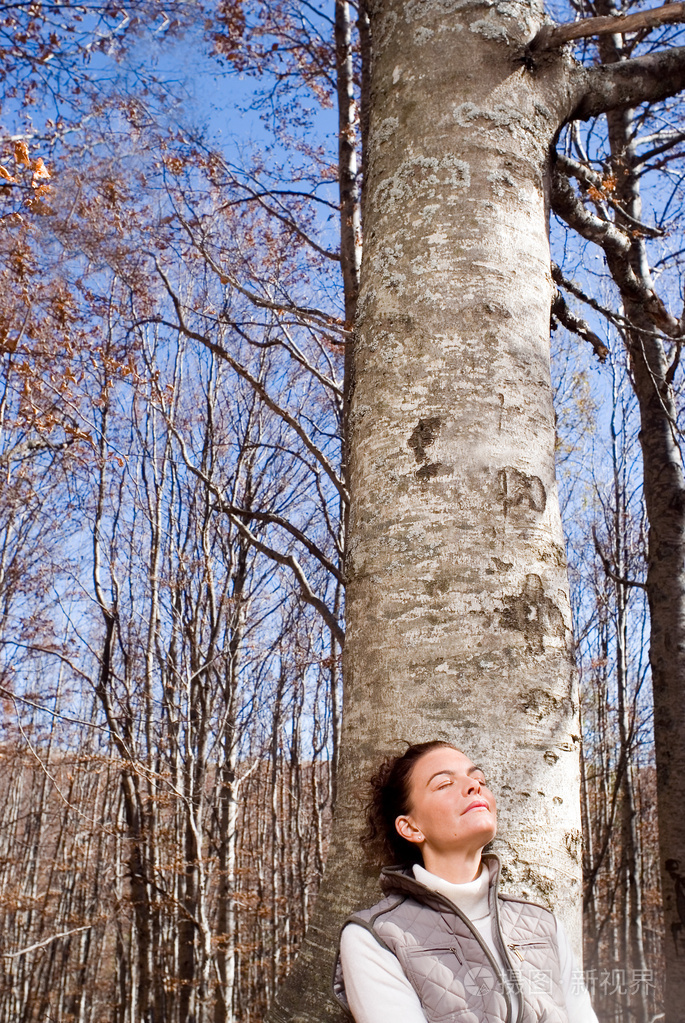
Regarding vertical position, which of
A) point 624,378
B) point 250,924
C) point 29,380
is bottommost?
point 250,924

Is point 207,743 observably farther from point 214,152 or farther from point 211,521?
point 214,152

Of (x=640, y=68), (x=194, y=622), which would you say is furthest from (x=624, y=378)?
(x=640, y=68)

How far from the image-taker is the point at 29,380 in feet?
21.9

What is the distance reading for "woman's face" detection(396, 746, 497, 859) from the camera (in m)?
1.39

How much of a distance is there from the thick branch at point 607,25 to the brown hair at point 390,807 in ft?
6.43

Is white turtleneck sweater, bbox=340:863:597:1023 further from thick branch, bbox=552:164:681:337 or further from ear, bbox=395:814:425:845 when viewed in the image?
thick branch, bbox=552:164:681:337

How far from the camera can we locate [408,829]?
1466 millimetres

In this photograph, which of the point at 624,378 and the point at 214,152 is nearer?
the point at 214,152

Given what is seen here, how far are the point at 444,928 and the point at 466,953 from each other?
0.05 meters

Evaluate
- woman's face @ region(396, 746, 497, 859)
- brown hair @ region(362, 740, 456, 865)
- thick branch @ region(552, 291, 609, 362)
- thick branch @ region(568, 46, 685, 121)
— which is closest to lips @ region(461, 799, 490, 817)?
woman's face @ region(396, 746, 497, 859)

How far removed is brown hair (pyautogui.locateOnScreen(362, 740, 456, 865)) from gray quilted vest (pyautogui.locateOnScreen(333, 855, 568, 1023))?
0.10m

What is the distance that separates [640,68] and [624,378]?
8141 millimetres

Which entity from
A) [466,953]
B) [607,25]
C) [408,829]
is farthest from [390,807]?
[607,25]

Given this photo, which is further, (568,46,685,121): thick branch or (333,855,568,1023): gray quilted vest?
(568,46,685,121): thick branch
